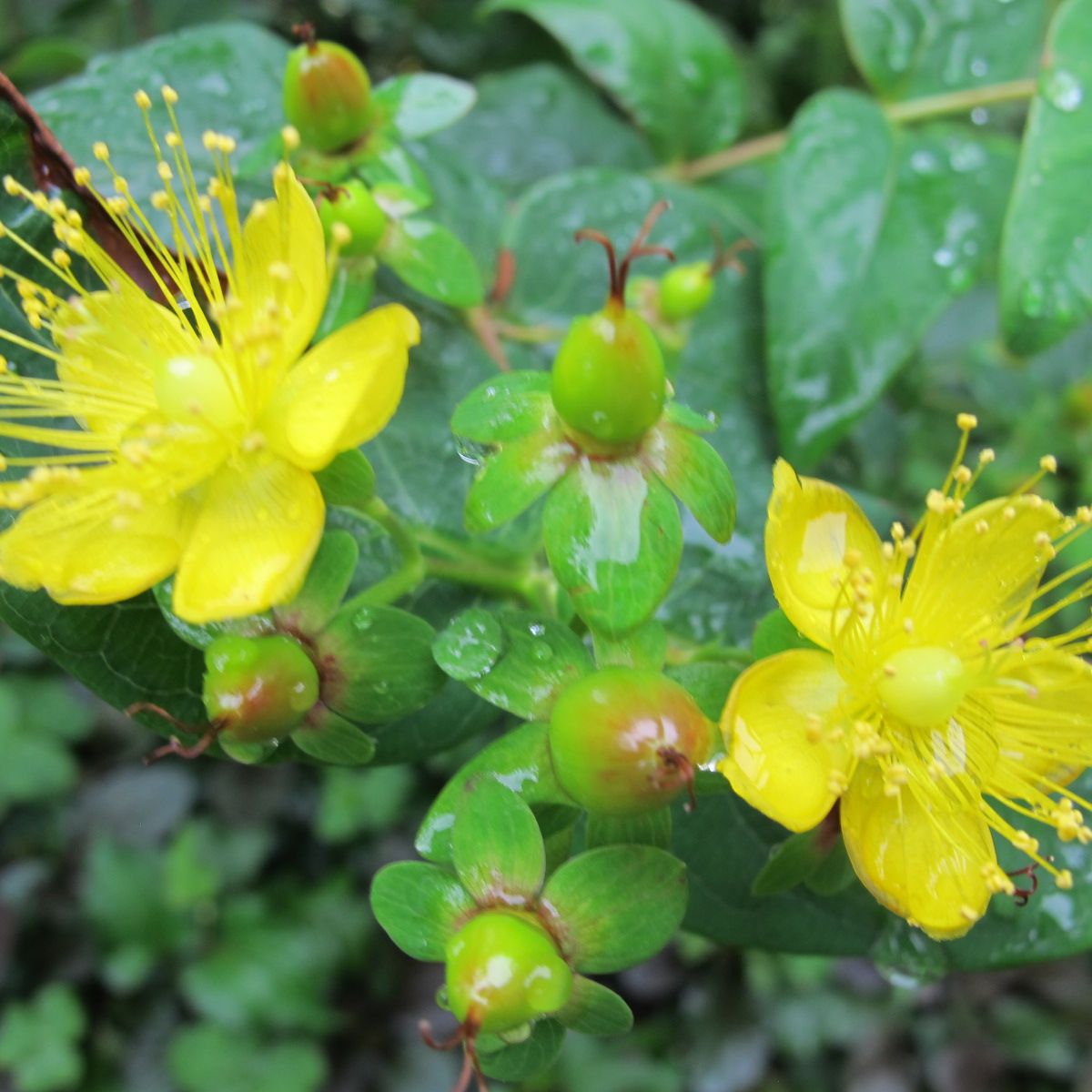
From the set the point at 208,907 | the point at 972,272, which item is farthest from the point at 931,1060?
the point at 972,272

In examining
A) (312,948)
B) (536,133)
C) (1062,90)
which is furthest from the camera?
(312,948)

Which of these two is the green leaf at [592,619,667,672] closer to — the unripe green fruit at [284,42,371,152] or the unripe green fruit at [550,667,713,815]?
the unripe green fruit at [550,667,713,815]

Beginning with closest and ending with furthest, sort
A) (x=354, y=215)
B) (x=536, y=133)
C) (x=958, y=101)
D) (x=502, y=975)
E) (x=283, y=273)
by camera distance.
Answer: (x=502, y=975) < (x=283, y=273) < (x=354, y=215) < (x=958, y=101) < (x=536, y=133)

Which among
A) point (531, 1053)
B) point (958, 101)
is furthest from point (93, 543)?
point (958, 101)

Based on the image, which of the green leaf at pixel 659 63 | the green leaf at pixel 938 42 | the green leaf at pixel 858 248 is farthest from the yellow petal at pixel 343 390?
the green leaf at pixel 938 42

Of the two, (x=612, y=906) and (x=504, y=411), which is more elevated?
(x=504, y=411)

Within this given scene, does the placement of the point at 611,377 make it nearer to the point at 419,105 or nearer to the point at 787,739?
the point at 787,739

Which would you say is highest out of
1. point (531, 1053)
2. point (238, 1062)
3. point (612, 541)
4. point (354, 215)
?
point (354, 215)
